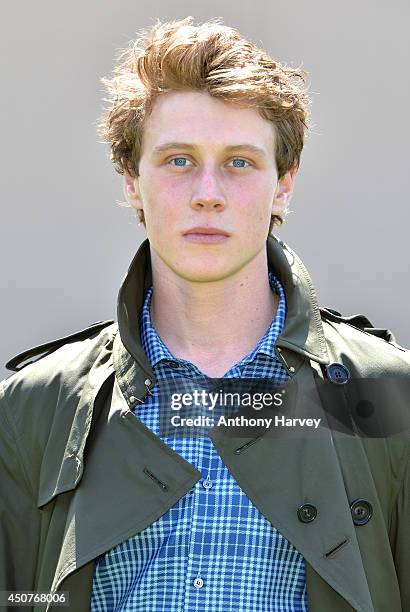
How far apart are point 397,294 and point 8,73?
4.23ft

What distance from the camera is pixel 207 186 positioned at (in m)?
1.98

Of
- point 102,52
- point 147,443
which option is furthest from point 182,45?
point 102,52

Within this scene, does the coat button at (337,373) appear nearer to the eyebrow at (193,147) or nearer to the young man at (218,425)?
the young man at (218,425)

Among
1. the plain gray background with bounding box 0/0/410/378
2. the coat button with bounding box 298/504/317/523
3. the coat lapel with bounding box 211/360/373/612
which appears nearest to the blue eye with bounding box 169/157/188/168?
the coat lapel with bounding box 211/360/373/612

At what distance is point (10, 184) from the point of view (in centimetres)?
322

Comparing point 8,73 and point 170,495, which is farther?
point 8,73

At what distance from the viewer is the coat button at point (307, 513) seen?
188cm

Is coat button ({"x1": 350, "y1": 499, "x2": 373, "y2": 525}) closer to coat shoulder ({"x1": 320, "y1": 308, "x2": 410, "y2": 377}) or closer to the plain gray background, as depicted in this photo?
coat shoulder ({"x1": 320, "y1": 308, "x2": 410, "y2": 377})

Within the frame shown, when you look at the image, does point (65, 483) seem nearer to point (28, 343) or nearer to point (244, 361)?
point (244, 361)

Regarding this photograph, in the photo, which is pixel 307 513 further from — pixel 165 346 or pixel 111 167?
pixel 111 167

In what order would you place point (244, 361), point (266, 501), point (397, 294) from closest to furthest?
point (266, 501), point (244, 361), point (397, 294)

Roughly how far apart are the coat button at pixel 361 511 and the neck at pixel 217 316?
35 cm

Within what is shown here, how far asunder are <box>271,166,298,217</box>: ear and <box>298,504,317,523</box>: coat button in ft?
1.95

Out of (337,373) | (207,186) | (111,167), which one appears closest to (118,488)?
(337,373)
